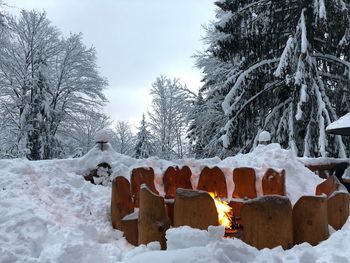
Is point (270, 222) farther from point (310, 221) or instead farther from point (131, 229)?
point (131, 229)

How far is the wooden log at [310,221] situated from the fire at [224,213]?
0.76m

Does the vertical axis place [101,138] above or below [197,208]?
above

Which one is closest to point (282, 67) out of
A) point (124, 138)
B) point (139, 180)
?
point (139, 180)

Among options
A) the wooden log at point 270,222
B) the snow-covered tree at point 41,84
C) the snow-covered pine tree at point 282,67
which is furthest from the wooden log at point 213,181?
the snow-covered tree at point 41,84

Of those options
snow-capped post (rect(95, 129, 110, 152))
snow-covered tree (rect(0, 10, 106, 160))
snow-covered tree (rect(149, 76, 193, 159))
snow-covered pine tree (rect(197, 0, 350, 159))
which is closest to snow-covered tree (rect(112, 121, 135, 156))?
snow-covered tree (rect(149, 76, 193, 159))

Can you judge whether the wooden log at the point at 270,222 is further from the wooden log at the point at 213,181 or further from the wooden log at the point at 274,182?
the wooden log at the point at 213,181

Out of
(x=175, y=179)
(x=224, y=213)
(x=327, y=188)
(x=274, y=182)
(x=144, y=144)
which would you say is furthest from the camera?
(x=144, y=144)

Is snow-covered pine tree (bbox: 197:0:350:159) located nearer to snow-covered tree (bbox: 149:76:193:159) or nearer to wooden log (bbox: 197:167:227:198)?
wooden log (bbox: 197:167:227:198)

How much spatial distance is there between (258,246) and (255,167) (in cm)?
180

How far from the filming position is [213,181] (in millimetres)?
5070

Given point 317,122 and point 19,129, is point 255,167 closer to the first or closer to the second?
point 317,122

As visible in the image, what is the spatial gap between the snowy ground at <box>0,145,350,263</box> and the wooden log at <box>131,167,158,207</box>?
19 centimetres

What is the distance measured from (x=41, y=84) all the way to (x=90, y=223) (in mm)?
15565

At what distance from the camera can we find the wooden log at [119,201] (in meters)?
4.48
